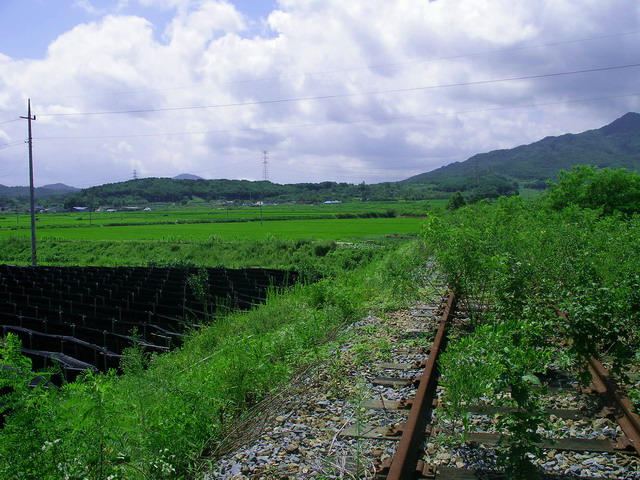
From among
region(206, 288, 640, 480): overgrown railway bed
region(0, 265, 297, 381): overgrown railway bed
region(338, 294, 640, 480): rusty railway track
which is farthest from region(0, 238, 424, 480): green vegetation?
region(0, 265, 297, 381): overgrown railway bed

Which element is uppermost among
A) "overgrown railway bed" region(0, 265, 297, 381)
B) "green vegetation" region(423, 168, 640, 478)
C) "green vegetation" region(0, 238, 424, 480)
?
"green vegetation" region(423, 168, 640, 478)

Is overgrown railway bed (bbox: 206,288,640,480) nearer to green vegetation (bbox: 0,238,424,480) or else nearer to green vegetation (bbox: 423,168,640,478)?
green vegetation (bbox: 423,168,640,478)

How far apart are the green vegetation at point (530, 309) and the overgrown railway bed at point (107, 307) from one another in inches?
202

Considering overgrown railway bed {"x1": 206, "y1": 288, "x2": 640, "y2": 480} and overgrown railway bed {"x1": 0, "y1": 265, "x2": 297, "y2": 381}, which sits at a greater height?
overgrown railway bed {"x1": 206, "y1": 288, "x2": 640, "y2": 480}

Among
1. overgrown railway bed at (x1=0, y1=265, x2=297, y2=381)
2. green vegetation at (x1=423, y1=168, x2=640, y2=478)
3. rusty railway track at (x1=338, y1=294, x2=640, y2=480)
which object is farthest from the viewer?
overgrown railway bed at (x1=0, y1=265, x2=297, y2=381)

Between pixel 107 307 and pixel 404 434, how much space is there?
517 inches

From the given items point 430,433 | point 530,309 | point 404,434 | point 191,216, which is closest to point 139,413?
point 404,434

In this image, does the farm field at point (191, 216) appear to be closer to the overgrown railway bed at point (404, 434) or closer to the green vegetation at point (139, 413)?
the green vegetation at point (139, 413)

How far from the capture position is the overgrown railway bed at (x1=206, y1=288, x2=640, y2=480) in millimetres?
3656

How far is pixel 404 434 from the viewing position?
3.93 m

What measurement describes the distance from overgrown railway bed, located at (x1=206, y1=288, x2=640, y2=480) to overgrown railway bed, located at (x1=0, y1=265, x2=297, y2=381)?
3.39 meters

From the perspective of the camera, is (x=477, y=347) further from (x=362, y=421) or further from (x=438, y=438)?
(x=362, y=421)

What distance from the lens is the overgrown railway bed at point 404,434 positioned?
12.0ft

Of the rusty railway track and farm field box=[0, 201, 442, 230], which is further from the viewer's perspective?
farm field box=[0, 201, 442, 230]
